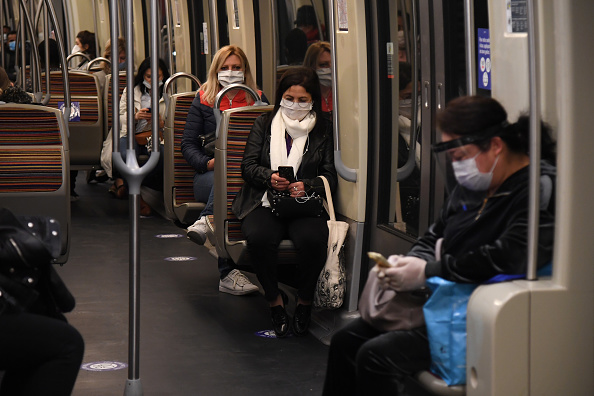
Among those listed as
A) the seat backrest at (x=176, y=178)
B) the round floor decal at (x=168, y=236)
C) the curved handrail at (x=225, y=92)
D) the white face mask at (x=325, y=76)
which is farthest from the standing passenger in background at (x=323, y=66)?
the round floor decal at (x=168, y=236)

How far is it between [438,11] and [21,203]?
8.22ft

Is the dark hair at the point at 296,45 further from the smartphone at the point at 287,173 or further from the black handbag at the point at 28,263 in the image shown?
the black handbag at the point at 28,263

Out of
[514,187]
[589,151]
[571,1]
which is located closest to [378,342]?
[514,187]

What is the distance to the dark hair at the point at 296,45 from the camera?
7.44m

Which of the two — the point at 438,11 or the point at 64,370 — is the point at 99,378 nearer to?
the point at 64,370

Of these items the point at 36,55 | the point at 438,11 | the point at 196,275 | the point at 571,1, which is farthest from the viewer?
the point at 36,55

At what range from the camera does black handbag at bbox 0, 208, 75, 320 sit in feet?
10.1

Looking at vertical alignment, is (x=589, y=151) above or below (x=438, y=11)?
below

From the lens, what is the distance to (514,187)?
10.0ft

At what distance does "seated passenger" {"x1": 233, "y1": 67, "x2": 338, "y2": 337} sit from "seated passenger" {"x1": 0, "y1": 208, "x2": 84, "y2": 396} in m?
2.04

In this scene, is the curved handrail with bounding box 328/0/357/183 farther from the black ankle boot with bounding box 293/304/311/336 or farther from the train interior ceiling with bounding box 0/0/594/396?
the black ankle boot with bounding box 293/304/311/336

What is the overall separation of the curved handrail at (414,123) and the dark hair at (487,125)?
177 centimetres

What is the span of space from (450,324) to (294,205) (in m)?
2.25

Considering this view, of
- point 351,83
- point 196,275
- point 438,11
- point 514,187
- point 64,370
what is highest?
point 438,11
